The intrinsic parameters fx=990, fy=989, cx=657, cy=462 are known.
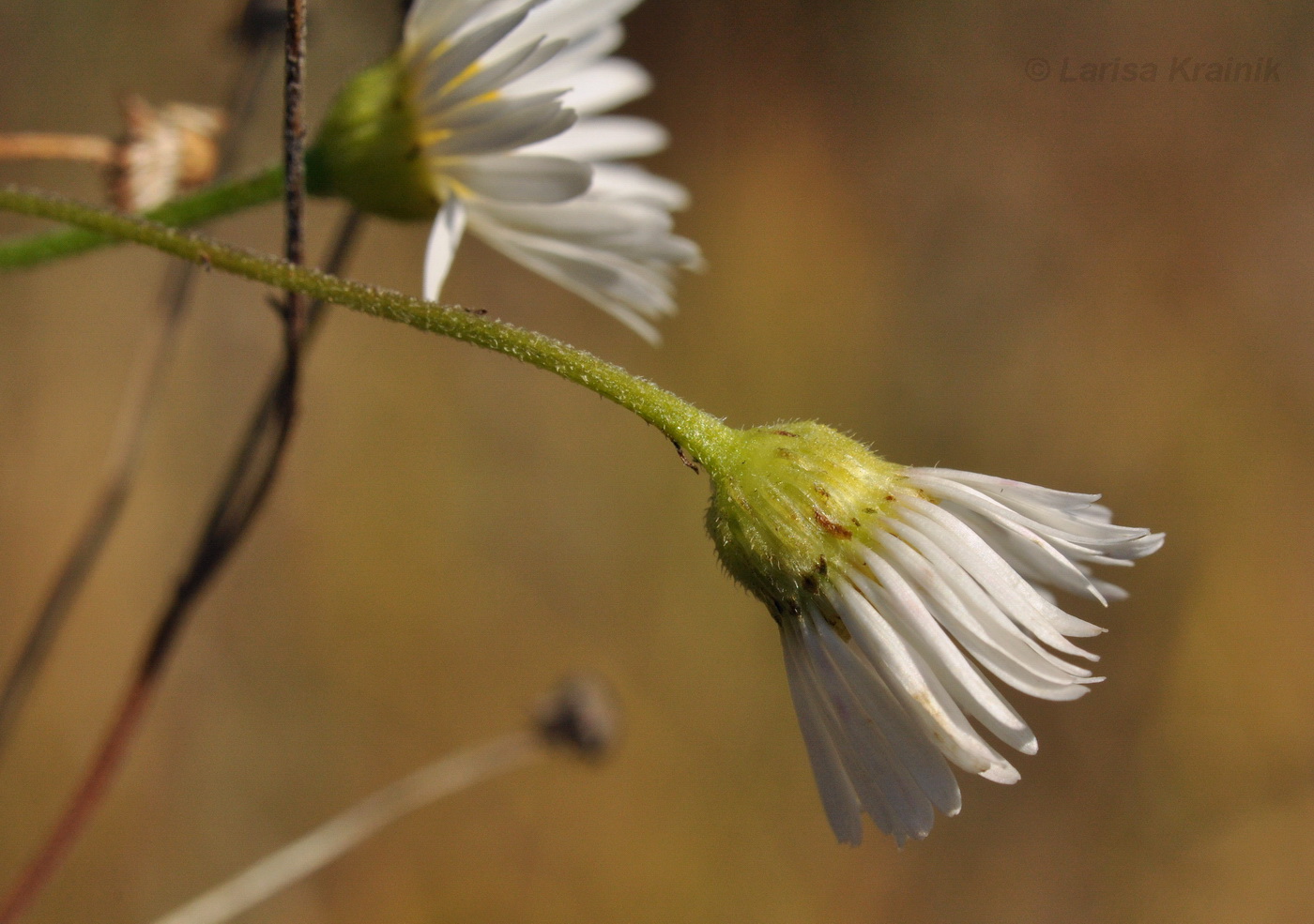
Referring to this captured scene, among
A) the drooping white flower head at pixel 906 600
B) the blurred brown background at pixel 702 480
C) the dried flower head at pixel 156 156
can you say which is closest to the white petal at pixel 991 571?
the drooping white flower head at pixel 906 600

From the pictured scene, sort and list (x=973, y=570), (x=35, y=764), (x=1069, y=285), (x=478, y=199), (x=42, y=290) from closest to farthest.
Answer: (x=973, y=570), (x=478, y=199), (x=35, y=764), (x=42, y=290), (x=1069, y=285)

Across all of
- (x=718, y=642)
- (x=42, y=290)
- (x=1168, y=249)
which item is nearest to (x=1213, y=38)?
(x=1168, y=249)

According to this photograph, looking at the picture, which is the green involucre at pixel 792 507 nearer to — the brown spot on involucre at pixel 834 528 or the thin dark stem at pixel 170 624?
the brown spot on involucre at pixel 834 528

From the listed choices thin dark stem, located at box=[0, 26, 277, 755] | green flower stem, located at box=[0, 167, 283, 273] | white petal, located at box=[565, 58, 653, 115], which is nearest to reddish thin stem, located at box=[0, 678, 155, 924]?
thin dark stem, located at box=[0, 26, 277, 755]

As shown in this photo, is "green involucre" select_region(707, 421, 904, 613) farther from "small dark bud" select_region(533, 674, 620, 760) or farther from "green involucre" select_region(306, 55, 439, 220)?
"small dark bud" select_region(533, 674, 620, 760)

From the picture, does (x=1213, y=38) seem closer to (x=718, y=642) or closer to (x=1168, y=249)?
(x=1168, y=249)

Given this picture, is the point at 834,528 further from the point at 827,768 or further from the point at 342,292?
the point at 342,292
